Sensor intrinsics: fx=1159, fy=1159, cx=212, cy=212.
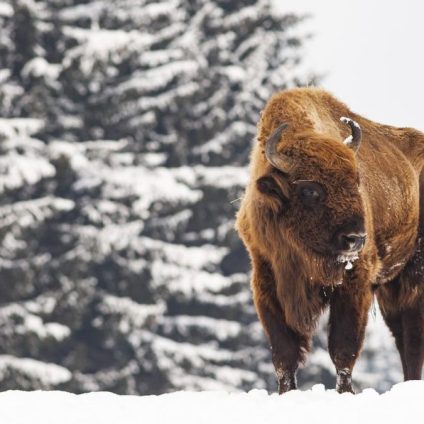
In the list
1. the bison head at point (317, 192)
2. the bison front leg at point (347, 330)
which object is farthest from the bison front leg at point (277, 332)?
the bison head at point (317, 192)

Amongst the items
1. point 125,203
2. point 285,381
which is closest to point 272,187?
point 285,381

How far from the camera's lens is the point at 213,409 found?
20.6 ft

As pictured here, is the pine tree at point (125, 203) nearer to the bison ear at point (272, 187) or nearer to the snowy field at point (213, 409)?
the bison ear at point (272, 187)

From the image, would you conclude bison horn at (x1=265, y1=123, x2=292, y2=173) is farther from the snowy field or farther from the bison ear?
the snowy field

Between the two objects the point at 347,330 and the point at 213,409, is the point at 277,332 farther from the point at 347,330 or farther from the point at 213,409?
the point at 213,409

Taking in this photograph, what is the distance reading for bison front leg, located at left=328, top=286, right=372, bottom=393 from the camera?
8289 mm

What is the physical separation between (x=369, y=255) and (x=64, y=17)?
23.6 m

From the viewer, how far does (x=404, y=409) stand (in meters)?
5.82

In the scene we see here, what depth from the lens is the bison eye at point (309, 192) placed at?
8.03m

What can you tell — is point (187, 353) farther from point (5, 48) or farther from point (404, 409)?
point (404, 409)

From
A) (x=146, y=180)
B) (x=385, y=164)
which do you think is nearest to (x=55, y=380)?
(x=146, y=180)

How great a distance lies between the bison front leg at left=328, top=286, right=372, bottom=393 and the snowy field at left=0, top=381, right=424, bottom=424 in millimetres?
1371

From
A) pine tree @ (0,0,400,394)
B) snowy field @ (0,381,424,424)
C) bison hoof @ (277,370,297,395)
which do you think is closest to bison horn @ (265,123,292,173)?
bison hoof @ (277,370,297,395)

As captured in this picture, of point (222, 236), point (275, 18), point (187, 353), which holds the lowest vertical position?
point (187, 353)
